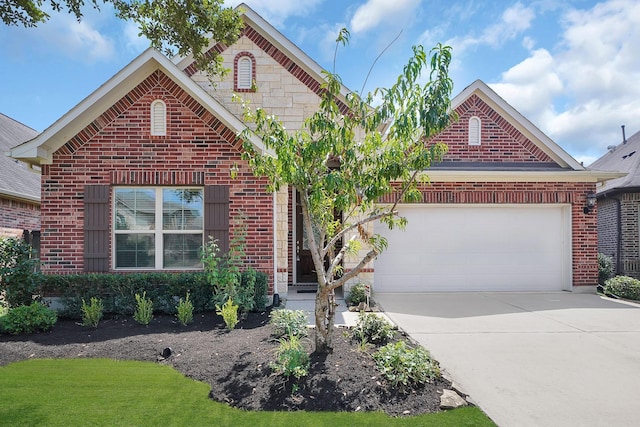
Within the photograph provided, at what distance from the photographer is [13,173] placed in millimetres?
11102

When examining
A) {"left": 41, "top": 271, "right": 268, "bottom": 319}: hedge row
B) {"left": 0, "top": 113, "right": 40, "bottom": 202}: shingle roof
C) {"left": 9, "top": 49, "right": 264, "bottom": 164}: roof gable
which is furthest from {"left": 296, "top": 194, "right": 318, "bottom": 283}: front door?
{"left": 0, "top": 113, "right": 40, "bottom": 202}: shingle roof

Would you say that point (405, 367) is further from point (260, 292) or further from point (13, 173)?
point (13, 173)

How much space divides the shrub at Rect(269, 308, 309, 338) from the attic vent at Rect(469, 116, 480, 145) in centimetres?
739

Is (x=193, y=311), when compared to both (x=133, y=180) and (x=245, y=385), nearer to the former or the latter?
(x=133, y=180)

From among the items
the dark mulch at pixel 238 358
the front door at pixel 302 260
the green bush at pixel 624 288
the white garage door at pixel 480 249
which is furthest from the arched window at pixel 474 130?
the dark mulch at pixel 238 358

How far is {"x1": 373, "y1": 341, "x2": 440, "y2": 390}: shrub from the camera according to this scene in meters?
3.93

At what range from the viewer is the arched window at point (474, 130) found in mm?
10266

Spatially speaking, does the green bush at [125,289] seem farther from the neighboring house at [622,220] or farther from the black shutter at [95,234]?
the neighboring house at [622,220]

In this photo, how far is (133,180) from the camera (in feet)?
25.0

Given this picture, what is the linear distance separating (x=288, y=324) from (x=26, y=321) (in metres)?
4.36

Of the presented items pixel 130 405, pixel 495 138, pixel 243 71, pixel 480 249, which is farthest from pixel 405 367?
pixel 243 71

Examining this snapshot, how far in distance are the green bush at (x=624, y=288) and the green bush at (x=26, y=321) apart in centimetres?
1246

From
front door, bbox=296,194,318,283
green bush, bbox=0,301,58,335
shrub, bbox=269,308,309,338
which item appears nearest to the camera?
shrub, bbox=269,308,309,338

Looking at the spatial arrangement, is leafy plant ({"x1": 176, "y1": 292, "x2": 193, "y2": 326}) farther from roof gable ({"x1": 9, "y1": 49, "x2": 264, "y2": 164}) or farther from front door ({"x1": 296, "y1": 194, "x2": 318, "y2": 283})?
front door ({"x1": 296, "y1": 194, "x2": 318, "y2": 283})
